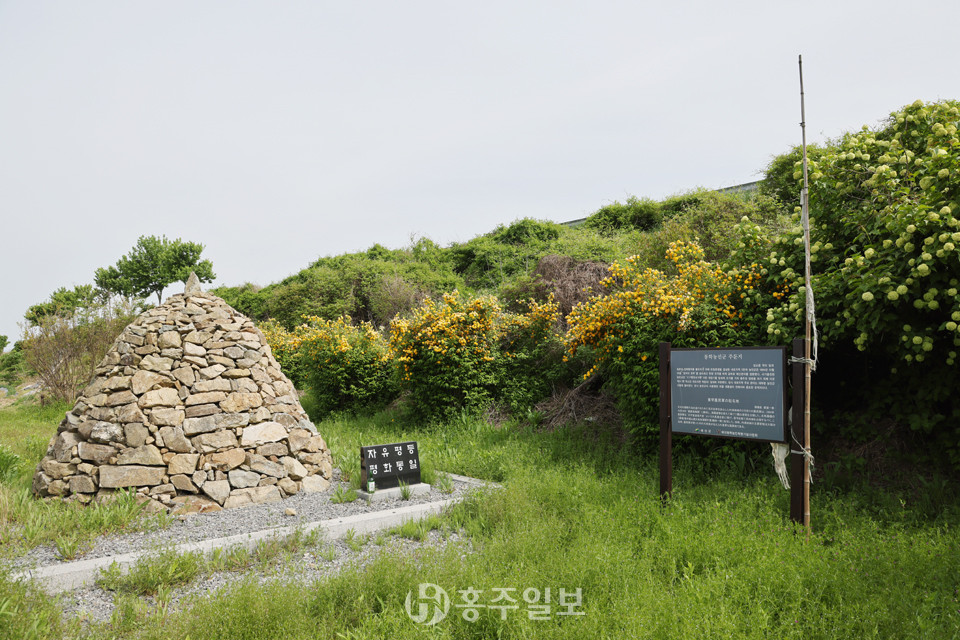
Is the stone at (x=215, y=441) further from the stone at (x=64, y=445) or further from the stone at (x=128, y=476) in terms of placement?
the stone at (x=64, y=445)

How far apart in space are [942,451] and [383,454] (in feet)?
18.7

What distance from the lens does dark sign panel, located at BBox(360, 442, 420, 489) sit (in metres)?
6.36

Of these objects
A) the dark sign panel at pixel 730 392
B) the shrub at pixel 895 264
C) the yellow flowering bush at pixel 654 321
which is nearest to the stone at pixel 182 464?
the yellow flowering bush at pixel 654 321

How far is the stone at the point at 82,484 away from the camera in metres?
5.81

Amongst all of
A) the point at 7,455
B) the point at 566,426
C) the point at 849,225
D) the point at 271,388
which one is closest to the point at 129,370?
the point at 271,388

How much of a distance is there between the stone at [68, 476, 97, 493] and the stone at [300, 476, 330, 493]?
2099 mm

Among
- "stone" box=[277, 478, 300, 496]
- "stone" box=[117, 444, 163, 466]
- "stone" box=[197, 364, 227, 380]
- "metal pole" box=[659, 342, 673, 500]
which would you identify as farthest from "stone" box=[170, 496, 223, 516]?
"metal pole" box=[659, 342, 673, 500]

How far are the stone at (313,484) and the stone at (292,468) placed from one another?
A: 73 millimetres

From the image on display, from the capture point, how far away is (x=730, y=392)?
4969mm

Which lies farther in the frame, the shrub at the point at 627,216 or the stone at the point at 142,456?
the shrub at the point at 627,216

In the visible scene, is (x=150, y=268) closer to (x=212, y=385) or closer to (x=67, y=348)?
(x=67, y=348)

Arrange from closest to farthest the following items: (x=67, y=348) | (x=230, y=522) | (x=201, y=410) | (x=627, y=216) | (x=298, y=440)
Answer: (x=230, y=522) < (x=201, y=410) < (x=298, y=440) < (x=67, y=348) < (x=627, y=216)

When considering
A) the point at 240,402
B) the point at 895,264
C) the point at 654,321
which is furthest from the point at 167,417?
the point at 895,264

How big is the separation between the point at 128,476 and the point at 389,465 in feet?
8.85
